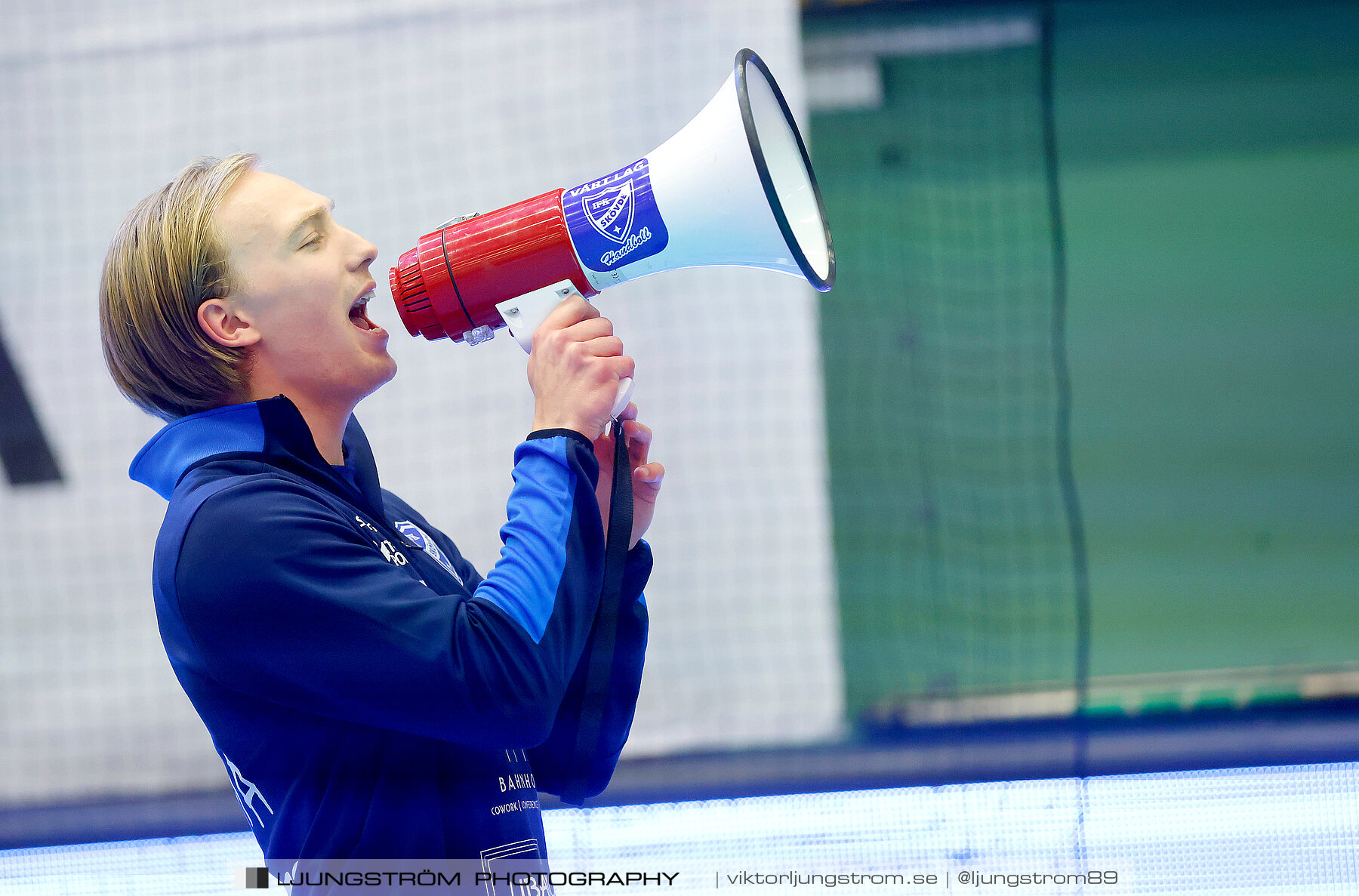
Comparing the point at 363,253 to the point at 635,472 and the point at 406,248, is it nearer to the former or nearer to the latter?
the point at 635,472

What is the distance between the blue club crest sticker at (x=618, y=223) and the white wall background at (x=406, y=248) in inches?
76.4

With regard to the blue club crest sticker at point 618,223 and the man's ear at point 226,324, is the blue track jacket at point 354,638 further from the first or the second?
the blue club crest sticker at point 618,223

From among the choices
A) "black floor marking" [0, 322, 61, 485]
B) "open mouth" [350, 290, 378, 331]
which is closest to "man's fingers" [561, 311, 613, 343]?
"open mouth" [350, 290, 378, 331]

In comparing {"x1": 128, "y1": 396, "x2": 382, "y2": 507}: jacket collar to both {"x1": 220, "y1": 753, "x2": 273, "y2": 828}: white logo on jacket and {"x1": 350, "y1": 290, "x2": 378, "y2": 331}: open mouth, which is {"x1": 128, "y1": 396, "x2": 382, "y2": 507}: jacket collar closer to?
{"x1": 350, "y1": 290, "x2": 378, "y2": 331}: open mouth

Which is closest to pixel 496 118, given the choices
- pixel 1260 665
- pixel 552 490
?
pixel 552 490

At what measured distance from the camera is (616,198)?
1.01m

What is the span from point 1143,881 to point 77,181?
3.24 metres

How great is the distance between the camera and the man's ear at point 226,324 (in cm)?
95

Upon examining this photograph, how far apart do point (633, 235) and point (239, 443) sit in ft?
1.34

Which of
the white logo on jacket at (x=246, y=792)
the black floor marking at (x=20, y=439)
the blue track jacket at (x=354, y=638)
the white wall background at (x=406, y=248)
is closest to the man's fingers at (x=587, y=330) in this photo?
the blue track jacket at (x=354, y=638)

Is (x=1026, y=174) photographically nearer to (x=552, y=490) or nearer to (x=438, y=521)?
(x=438, y=521)

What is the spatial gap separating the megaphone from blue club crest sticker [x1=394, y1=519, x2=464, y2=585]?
0.65 feet

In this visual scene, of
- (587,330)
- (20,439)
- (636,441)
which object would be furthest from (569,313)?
(20,439)

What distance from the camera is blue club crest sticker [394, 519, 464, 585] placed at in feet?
3.37
